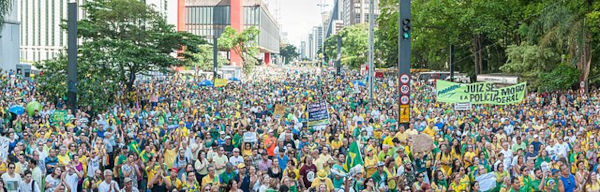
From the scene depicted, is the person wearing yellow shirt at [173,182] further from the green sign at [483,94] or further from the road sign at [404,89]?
the green sign at [483,94]

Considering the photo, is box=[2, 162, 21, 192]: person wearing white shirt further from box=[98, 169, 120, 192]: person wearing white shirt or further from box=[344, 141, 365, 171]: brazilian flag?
box=[344, 141, 365, 171]: brazilian flag

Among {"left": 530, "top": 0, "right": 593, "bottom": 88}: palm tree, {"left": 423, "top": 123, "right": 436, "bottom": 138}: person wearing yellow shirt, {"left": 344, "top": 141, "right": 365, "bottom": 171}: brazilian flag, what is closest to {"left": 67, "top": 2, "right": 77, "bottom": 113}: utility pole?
{"left": 423, "top": 123, "right": 436, "bottom": 138}: person wearing yellow shirt

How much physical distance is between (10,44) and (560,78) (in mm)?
43120

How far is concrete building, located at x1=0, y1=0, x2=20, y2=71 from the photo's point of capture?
55.1 m

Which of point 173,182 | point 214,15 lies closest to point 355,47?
point 214,15

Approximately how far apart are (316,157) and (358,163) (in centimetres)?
86

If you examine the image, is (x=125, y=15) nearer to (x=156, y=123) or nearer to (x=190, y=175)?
(x=156, y=123)

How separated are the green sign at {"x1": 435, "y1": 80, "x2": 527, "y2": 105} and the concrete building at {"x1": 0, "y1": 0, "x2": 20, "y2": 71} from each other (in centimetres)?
4257

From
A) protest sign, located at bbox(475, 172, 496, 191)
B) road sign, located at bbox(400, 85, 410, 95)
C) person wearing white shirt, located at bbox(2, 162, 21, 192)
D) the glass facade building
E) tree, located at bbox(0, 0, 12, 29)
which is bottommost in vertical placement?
protest sign, located at bbox(475, 172, 496, 191)

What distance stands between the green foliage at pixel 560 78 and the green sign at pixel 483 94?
11.4 metres

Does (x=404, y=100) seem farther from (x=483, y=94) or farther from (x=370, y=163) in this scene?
(x=370, y=163)

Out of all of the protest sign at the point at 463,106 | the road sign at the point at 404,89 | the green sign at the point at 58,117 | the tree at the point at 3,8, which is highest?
the tree at the point at 3,8

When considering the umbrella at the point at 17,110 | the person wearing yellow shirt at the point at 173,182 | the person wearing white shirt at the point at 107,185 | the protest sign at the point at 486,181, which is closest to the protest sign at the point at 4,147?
the person wearing white shirt at the point at 107,185

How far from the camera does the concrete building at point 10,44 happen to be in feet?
181
